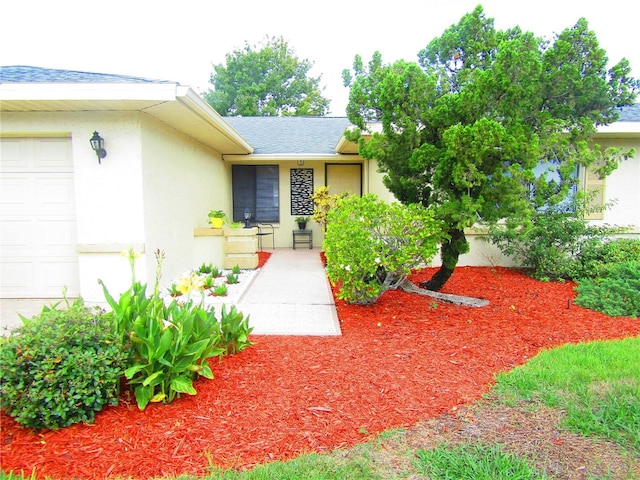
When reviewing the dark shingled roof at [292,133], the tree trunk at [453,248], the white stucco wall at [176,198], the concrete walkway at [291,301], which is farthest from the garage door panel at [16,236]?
the dark shingled roof at [292,133]

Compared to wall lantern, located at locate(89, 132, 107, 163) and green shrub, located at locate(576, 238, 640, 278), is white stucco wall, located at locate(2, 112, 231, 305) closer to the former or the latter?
wall lantern, located at locate(89, 132, 107, 163)

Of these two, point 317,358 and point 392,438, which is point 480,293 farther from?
point 392,438

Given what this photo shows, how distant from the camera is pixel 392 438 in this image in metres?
2.63

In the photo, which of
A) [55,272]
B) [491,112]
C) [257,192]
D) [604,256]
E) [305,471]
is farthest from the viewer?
[257,192]

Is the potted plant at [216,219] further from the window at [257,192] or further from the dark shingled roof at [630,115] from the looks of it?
the dark shingled roof at [630,115]

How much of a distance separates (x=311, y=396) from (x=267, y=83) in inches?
1118

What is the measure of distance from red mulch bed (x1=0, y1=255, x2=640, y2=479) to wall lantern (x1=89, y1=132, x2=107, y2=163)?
343 cm

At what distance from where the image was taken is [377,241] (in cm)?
525

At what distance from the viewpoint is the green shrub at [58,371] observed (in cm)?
258

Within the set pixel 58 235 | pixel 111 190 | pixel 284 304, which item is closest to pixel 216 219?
pixel 111 190

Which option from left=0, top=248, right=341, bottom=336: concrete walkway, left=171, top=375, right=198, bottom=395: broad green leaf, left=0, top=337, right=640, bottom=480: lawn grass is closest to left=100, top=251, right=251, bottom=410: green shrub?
left=171, top=375, right=198, bottom=395: broad green leaf

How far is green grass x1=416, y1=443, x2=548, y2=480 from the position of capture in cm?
226

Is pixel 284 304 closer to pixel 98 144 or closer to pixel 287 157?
pixel 98 144

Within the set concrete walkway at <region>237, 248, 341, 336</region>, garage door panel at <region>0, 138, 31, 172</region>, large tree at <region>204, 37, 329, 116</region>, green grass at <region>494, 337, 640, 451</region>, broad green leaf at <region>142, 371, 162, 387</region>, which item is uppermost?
large tree at <region>204, 37, 329, 116</region>
